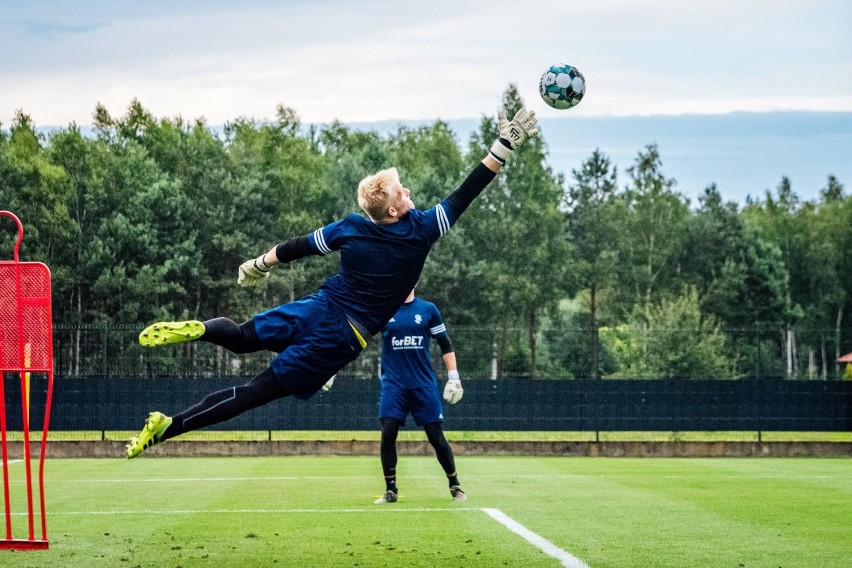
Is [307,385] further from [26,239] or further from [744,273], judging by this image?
[744,273]

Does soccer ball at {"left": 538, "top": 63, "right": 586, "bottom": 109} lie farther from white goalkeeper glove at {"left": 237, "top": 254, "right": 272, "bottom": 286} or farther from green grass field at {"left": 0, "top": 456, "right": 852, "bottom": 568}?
green grass field at {"left": 0, "top": 456, "right": 852, "bottom": 568}

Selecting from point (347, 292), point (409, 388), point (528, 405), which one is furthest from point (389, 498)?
point (528, 405)

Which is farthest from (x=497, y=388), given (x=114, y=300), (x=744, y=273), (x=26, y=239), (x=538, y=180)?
(x=744, y=273)

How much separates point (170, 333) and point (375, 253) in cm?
144

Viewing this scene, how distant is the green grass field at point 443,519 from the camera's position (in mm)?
8102

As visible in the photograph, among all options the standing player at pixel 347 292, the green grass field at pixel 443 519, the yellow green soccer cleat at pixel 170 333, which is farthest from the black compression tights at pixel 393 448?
the yellow green soccer cleat at pixel 170 333

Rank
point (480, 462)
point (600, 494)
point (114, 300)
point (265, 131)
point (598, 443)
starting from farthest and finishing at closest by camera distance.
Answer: point (265, 131), point (114, 300), point (598, 443), point (480, 462), point (600, 494)

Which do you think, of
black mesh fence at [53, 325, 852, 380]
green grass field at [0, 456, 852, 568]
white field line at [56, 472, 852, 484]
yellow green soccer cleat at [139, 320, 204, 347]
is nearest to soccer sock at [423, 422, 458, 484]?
green grass field at [0, 456, 852, 568]

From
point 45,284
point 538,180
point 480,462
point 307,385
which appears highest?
point 538,180

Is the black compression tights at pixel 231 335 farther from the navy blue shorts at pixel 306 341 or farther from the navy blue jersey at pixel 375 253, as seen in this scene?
the navy blue jersey at pixel 375 253

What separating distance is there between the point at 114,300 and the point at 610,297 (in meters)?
36.1

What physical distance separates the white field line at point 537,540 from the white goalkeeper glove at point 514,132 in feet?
8.79

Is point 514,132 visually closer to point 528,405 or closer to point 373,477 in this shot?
point 373,477

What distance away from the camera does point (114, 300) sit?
48.2 metres
